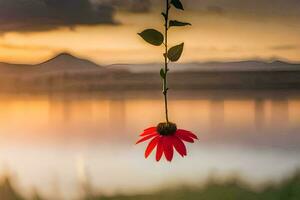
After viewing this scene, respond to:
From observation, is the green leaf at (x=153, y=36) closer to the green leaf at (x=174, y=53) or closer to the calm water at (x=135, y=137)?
the green leaf at (x=174, y=53)

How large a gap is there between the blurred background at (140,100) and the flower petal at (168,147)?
358 millimetres

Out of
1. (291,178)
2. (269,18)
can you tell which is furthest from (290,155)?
(269,18)

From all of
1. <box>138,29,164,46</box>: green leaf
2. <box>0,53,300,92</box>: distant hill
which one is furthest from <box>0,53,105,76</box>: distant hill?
<box>138,29,164,46</box>: green leaf

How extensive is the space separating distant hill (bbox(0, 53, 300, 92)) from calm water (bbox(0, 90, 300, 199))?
0.02 metres

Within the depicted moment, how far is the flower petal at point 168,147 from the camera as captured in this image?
3.68ft

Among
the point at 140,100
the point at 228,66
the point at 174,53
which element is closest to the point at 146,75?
the point at 140,100

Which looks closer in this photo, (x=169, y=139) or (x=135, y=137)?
(x=169, y=139)

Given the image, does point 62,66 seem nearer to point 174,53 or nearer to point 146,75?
point 146,75

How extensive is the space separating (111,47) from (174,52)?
0.36 m

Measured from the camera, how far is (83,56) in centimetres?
149

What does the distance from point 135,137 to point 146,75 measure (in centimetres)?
17

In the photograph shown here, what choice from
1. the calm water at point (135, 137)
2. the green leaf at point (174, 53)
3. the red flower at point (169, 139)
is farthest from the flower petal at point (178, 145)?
the calm water at point (135, 137)

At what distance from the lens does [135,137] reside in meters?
1.50

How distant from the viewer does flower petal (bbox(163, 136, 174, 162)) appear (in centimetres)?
112
